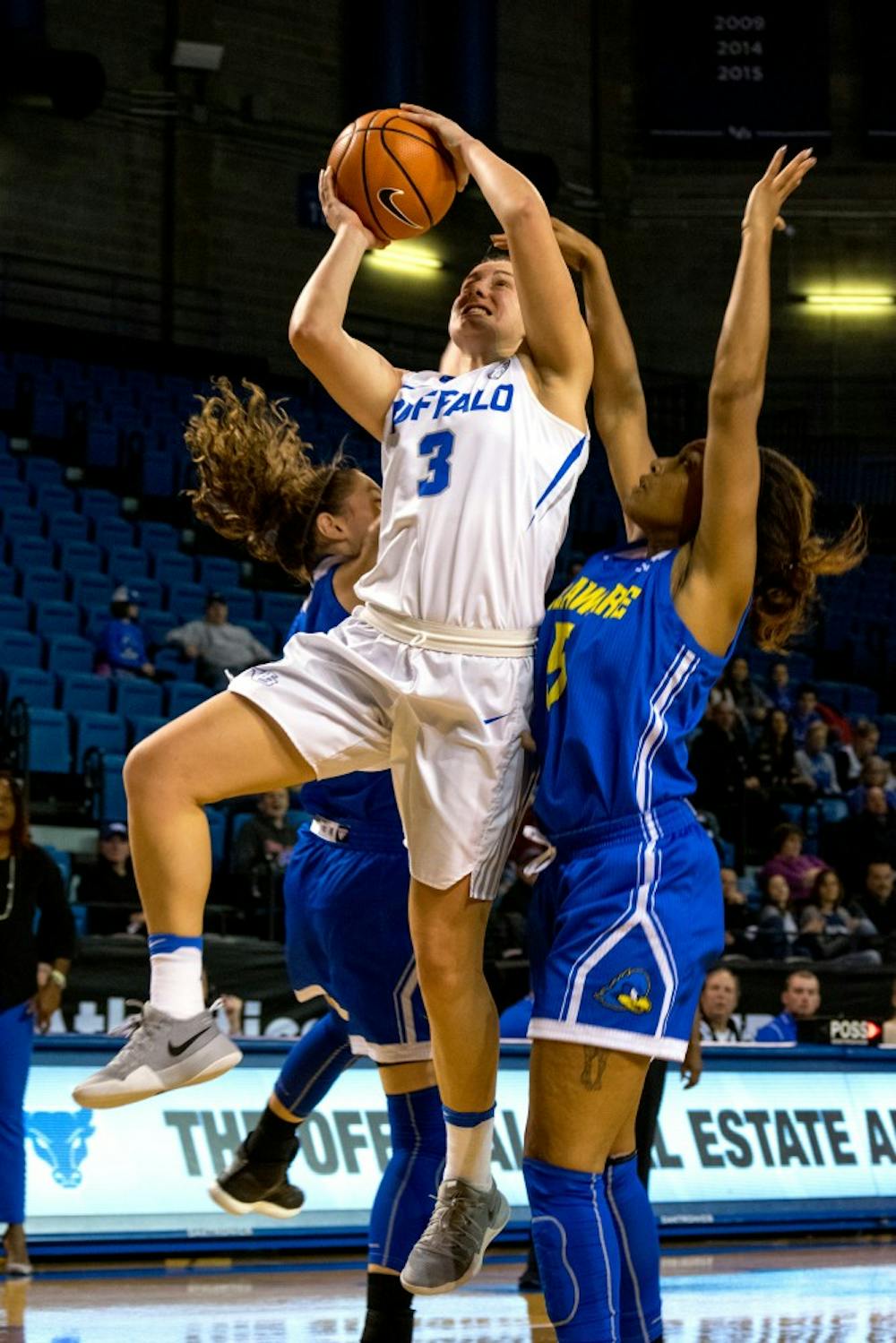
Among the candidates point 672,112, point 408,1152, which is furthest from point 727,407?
point 672,112

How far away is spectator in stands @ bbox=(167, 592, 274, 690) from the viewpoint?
46.5 feet

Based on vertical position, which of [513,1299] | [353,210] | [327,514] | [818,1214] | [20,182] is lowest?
[818,1214]

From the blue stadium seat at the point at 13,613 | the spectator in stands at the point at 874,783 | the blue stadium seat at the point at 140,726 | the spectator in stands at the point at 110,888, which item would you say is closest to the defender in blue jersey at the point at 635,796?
the spectator in stands at the point at 110,888

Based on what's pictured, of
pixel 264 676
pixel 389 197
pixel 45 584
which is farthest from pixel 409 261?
pixel 264 676

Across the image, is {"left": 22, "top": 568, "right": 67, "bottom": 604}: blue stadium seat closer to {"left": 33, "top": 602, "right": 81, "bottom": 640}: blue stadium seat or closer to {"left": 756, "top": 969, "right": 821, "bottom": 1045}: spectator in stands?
{"left": 33, "top": 602, "right": 81, "bottom": 640}: blue stadium seat

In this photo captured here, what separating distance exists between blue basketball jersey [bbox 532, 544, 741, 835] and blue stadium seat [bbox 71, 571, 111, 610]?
1102 cm

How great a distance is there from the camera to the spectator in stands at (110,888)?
10.9 metres

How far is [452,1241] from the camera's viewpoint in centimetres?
425

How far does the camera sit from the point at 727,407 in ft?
13.0

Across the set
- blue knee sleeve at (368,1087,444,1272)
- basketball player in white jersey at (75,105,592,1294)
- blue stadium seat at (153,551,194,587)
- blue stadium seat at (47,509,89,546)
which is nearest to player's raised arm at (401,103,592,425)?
basketball player in white jersey at (75,105,592,1294)

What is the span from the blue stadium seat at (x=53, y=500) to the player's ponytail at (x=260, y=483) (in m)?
10.7

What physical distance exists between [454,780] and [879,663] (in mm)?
16424

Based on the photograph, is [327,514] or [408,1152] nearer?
[408,1152]

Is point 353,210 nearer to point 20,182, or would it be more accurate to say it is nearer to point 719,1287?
point 719,1287
